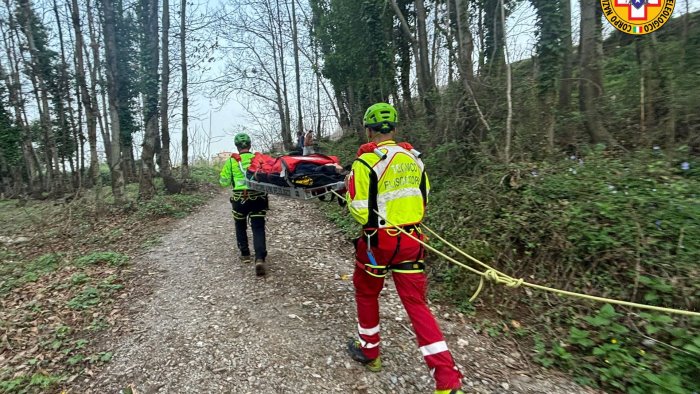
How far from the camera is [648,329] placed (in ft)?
10.6

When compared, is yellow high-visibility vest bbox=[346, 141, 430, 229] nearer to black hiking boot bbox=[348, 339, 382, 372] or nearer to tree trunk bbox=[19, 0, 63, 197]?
black hiking boot bbox=[348, 339, 382, 372]

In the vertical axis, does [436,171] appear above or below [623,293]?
above

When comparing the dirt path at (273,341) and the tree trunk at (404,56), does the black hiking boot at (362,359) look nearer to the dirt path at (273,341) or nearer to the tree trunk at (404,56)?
the dirt path at (273,341)

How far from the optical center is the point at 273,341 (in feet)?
12.9

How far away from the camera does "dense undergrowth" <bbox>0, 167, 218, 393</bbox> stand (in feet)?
12.4

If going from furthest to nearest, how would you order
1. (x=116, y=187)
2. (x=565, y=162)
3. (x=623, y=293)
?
(x=116, y=187)
(x=565, y=162)
(x=623, y=293)

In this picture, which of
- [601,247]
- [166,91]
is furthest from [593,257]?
[166,91]

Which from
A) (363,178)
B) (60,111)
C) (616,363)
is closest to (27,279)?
(363,178)

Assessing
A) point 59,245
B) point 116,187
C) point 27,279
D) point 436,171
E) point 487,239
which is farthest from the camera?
point 116,187

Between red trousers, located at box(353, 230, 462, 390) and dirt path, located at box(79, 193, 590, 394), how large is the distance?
49cm

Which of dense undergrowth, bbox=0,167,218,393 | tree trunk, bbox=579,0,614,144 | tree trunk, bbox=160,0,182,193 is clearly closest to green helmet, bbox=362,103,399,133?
dense undergrowth, bbox=0,167,218,393

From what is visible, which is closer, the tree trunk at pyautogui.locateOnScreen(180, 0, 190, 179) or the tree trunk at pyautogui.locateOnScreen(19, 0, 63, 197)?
the tree trunk at pyautogui.locateOnScreen(19, 0, 63, 197)

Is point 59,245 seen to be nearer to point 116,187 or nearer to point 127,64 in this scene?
point 116,187

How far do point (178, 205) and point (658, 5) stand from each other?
40.6ft
